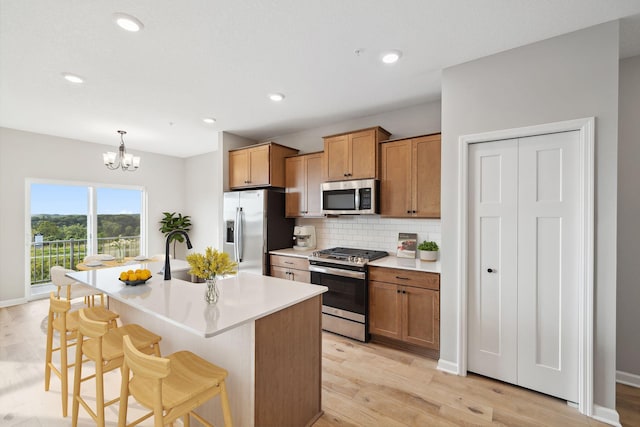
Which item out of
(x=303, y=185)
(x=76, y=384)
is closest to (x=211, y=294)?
(x=76, y=384)

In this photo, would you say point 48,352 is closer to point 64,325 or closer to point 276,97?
point 64,325

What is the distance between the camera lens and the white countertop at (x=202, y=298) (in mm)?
1429

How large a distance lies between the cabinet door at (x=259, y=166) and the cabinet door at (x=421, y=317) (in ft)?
8.19

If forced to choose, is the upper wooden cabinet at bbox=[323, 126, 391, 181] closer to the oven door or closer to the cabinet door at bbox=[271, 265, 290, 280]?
the oven door

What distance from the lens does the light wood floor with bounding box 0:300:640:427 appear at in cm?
200

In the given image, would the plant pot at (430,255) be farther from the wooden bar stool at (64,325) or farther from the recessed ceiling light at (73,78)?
the recessed ceiling light at (73,78)

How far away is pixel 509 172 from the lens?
238cm

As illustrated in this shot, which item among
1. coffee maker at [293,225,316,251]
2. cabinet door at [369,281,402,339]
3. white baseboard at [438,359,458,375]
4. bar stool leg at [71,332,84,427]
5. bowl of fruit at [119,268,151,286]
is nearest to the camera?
bar stool leg at [71,332,84,427]

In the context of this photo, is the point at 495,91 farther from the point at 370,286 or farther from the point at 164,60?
the point at 164,60

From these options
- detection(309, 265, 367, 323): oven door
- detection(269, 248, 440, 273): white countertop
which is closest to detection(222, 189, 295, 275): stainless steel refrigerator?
detection(269, 248, 440, 273): white countertop

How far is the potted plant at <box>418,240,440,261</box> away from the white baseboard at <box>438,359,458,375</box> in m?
1.07

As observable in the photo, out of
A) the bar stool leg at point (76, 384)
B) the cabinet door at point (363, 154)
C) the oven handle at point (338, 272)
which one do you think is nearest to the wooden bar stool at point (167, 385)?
the bar stool leg at point (76, 384)

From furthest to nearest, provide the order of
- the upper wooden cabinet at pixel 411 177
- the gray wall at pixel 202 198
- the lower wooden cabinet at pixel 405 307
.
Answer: the gray wall at pixel 202 198 < the upper wooden cabinet at pixel 411 177 < the lower wooden cabinet at pixel 405 307

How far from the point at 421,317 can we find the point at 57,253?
609 centimetres
